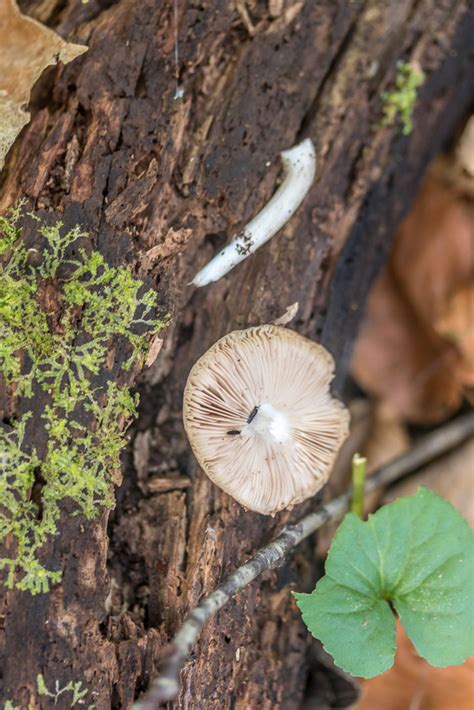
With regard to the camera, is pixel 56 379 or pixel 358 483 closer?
pixel 56 379

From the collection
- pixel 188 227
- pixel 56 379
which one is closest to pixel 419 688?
pixel 56 379

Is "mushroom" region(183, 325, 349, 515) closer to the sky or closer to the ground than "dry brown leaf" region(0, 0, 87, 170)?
closer to the ground

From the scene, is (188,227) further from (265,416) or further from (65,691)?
Answer: (65,691)

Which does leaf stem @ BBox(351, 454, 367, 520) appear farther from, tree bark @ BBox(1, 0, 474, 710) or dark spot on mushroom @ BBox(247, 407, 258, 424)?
dark spot on mushroom @ BBox(247, 407, 258, 424)

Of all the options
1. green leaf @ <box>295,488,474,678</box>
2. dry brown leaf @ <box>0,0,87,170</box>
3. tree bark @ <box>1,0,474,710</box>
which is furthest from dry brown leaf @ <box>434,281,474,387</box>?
dry brown leaf @ <box>0,0,87,170</box>

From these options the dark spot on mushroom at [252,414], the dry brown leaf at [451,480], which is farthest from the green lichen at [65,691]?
the dry brown leaf at [451,480]

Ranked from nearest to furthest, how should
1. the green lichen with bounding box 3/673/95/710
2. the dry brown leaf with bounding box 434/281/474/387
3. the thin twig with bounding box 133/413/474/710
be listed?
1. the thin twig with bounding box 133/413/474/710
2. the green lichen with bounding box 3/673/95/710
3. the dry brown leaf with bounding box 434/281/474/387

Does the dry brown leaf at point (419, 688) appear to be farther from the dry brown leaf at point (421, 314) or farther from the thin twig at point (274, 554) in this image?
the dry brown leaf at point (421, 314)
